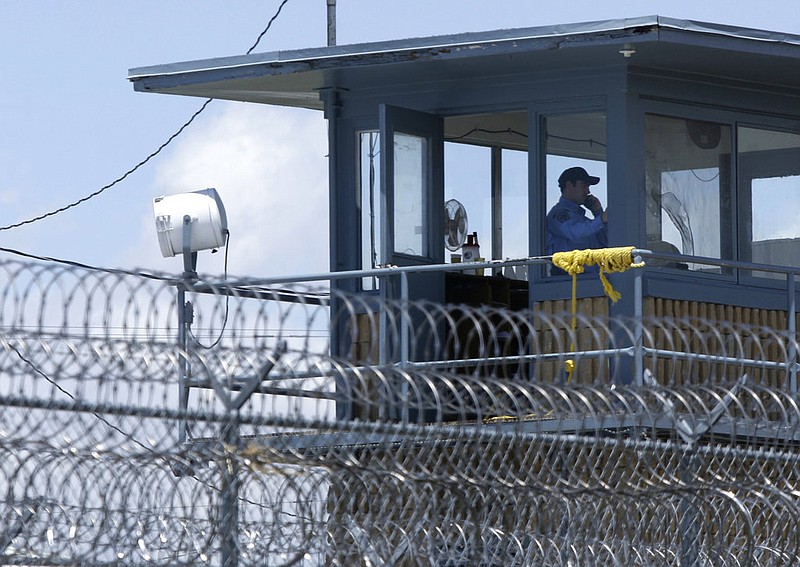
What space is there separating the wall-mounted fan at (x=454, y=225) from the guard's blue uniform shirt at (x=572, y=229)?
125cm

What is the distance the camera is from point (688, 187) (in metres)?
14.3

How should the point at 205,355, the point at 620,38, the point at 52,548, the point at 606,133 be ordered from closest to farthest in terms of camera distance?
the point at 205,355
the point at 52,548
the point at 620,38
the point at 606,133

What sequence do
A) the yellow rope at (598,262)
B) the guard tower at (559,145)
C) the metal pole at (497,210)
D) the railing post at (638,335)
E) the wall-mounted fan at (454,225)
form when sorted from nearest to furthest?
the railing post at (638,335), the yellow rope at (598,262), the guard tower at (559,145), the wall-mounted fan at (454,225), the metal pole at (497,210)

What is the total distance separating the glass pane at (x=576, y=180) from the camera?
13.9 metres

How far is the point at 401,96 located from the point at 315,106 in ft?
5.86

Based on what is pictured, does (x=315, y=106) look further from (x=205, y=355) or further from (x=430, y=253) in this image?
(x=205, y=355)

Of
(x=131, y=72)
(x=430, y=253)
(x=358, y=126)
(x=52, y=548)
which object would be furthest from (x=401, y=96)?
(x=52, y=548)

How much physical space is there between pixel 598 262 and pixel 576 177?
1.42m

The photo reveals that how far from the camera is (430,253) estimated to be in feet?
48.4

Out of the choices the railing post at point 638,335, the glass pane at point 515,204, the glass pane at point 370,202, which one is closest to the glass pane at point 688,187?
the railing post at point 638,335

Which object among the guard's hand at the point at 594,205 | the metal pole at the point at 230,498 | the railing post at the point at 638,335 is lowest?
the metal pole at the point at 230,498

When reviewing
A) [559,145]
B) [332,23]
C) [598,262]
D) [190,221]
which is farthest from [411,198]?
[332,23]

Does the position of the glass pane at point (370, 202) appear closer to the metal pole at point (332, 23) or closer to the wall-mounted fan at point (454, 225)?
the wall-mounted fan at point (454, 225)

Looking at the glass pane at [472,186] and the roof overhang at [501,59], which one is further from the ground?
the roof overhang at [501,59]
